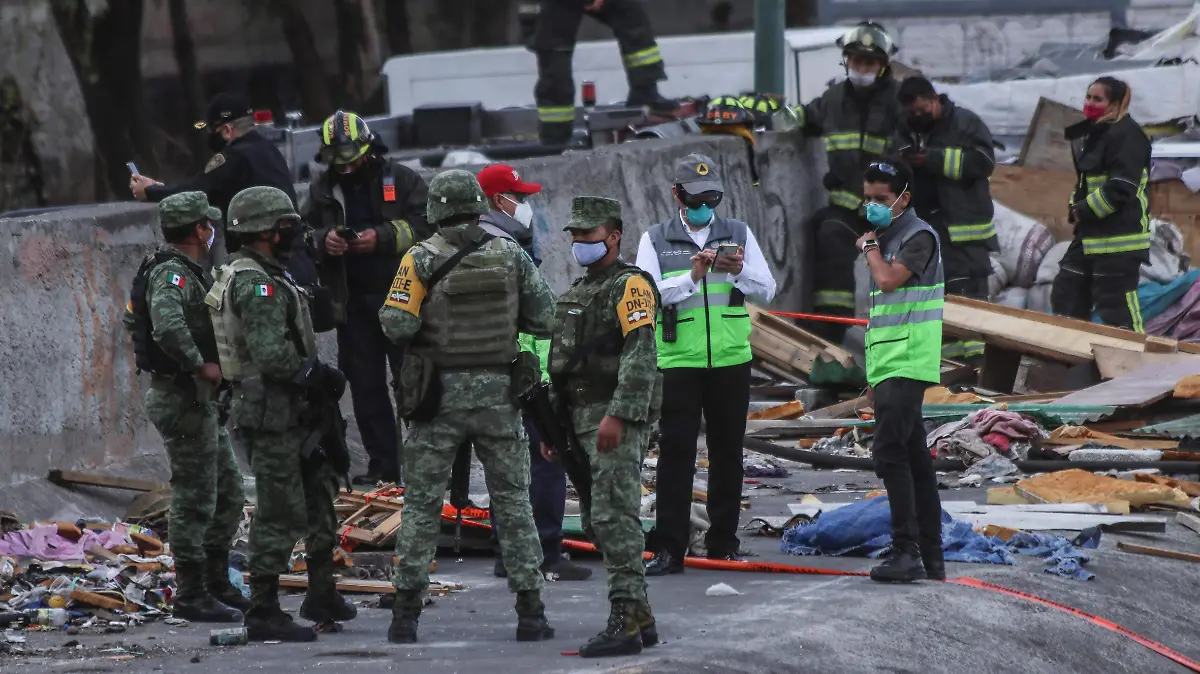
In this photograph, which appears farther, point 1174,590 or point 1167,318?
point 1167,318

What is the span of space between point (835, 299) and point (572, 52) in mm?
3434

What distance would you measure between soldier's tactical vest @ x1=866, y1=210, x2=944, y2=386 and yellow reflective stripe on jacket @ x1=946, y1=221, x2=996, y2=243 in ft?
19.9

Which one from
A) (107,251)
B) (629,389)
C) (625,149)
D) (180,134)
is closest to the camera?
(629,389)

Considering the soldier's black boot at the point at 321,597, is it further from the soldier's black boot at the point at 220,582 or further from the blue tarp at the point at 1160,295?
the blue tarp at the point at 1160,295

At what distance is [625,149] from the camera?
47.0ft

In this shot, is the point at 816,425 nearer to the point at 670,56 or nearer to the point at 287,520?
the point at 287,520

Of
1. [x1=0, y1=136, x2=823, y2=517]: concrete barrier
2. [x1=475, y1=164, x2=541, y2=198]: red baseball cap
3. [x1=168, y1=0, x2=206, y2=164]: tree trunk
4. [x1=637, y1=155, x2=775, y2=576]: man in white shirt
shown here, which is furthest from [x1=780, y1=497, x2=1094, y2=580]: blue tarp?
[x1=168, y1=0, x2=206, y2=164]: tree trunk

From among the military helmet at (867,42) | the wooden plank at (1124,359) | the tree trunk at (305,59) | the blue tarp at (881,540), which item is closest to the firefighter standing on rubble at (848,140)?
the military helmet at (867,42)

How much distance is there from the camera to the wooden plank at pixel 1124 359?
44.5 ft

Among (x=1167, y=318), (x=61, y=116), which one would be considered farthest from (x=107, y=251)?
(x=61, y=116)

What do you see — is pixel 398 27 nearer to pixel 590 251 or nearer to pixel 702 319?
pixel 702 319

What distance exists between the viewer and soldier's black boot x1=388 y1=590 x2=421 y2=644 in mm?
7562

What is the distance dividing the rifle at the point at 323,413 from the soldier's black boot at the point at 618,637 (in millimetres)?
1321

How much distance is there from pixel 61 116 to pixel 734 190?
15.4m
